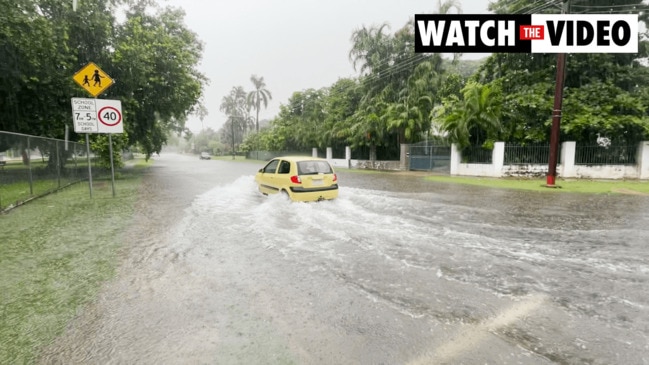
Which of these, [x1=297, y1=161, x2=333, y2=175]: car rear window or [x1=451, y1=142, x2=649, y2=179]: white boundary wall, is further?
[x1=451, y1=142, x2=649, y2=179]: white boundary wall

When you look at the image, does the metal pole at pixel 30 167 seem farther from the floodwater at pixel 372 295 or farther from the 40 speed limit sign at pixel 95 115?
the floodwater at pixel 372 295

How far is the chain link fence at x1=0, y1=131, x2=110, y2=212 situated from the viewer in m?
10.0

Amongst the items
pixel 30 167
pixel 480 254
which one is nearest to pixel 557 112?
pixel 480 254

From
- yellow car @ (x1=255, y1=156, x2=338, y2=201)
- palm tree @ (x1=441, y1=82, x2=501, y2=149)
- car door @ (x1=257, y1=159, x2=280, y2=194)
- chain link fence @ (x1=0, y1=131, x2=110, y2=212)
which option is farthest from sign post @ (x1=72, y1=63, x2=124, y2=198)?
palm tree @ (x1=441, y1=82, x2=501, y2=149)

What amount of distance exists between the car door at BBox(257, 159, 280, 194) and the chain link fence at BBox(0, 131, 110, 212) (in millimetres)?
6896

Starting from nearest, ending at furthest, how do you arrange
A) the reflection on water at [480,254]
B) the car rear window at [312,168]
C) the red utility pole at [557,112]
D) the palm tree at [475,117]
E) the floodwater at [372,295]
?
the floodwater at [372,295]
the reflection on water at [480,254]
the car rear window at [312,168]
the red utility pole at [557,112]
the palm tree at [475,117]

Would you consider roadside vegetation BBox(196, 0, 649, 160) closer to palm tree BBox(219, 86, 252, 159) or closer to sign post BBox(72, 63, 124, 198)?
sign post BBox(72, 63, 124, 198)

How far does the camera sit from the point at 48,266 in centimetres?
502

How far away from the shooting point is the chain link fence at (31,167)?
10.0 meters

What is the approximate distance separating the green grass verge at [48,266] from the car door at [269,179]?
401cm

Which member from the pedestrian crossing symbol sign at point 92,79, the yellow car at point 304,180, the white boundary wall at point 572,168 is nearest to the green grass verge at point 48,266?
the pedestrian crossing symbol sign at point 92,79

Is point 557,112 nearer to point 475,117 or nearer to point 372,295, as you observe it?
point 475,117

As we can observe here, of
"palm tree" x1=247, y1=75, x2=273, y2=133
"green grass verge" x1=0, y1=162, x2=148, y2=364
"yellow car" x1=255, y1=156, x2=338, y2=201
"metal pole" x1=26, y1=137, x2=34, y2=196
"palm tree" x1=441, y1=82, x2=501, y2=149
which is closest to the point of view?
"green grass verge" x1=0, y1=162, x2=148, y2=364

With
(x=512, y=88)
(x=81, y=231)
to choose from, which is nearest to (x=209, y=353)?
(x=81, y=231)
